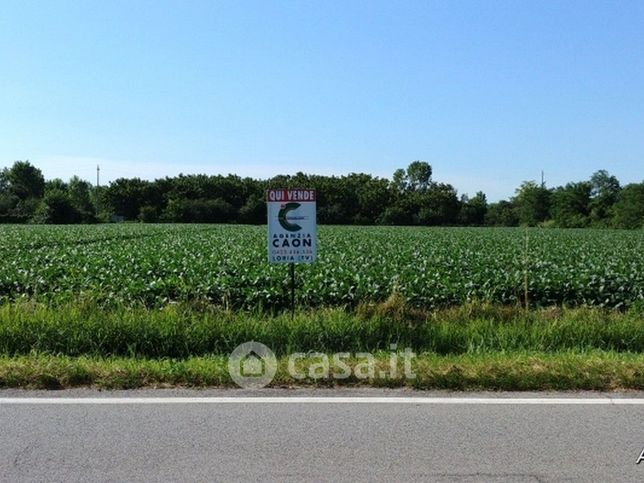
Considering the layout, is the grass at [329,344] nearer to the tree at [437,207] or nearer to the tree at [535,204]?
the tree at [437,207]

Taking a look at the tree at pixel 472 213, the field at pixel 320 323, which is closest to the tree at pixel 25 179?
the tree at pixel 472 213

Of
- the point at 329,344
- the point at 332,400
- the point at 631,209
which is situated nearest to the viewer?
the point at 332,400

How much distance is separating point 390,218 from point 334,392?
93.7 m

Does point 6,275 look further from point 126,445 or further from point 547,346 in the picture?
point 547,346

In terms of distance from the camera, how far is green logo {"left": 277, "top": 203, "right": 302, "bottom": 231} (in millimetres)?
7414

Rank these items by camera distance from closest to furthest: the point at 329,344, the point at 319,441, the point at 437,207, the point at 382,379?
the point at 319,441 → the point at 382,379 → the point at 329,344 → the point at 437,207

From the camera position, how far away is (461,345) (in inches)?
275

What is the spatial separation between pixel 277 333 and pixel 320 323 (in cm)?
59

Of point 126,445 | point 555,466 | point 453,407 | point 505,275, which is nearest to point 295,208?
point 453,407

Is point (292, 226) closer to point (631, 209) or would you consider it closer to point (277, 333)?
point (277, 333)

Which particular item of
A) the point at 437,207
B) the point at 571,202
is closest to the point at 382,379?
the point at 437,207

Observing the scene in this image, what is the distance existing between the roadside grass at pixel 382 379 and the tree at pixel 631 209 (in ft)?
274
